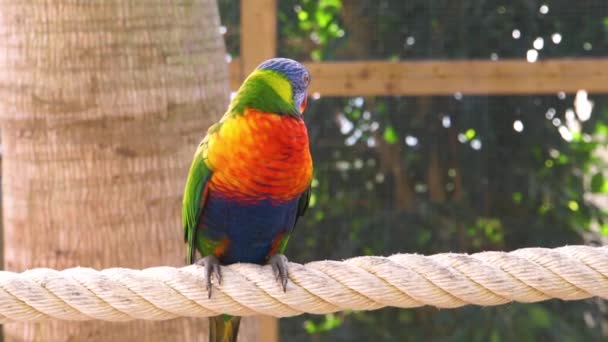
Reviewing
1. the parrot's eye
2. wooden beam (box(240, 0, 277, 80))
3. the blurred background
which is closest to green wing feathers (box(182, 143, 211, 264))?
the parrot's eye

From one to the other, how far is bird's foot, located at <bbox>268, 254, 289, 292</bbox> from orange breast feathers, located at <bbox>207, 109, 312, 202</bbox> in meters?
0.13

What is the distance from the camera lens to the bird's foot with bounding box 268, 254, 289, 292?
157 centimetres

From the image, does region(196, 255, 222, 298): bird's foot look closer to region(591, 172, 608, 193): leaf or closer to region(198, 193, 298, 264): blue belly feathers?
region(198, 193, 298, 264): blue belly feathers

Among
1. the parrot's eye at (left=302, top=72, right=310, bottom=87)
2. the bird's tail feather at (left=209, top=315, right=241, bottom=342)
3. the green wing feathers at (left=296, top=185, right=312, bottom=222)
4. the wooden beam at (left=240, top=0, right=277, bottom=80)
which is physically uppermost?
the wooden beam at (left=240, top=0, right=277, bottom=80)

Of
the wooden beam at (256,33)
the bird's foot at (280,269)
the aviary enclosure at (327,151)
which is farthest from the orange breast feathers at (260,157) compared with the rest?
the wooden beam at (256,33)

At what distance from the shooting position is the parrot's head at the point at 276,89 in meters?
1.82

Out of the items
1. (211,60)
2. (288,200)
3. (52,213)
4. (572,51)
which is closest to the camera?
(288,200)

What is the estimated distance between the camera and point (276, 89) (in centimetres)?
184

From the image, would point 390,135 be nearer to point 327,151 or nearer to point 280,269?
point 327,151

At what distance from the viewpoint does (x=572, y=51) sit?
3.25 m

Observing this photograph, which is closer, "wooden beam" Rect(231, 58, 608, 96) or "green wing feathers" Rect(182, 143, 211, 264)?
"green wing feathers" Rect(182, 143, 211, 264)

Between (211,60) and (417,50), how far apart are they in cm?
110

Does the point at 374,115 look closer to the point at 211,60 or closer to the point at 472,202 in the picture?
the point at 472,202

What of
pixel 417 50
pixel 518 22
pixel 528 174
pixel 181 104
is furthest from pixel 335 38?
pixel 181 104
